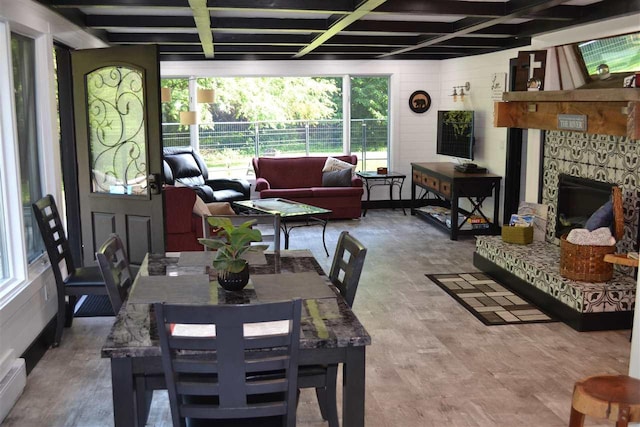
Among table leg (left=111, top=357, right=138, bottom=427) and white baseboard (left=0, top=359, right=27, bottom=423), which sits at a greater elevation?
table leg (left=111, top=357, right=138, bottom=427)

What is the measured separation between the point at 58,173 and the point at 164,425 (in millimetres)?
2442

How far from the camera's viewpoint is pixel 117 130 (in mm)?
5551

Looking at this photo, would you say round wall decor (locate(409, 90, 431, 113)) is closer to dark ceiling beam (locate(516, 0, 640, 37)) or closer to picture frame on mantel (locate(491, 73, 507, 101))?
picture frame on mantel (locate(491, 73, 507, 101))

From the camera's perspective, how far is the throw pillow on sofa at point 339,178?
9.29m

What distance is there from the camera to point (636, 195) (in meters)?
5.08

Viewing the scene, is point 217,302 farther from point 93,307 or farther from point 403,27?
point 403,27

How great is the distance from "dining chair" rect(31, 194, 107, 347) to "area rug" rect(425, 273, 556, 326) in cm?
286

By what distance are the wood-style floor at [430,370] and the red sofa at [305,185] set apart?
10.7 ft

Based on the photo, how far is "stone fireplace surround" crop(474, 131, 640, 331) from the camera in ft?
15.8

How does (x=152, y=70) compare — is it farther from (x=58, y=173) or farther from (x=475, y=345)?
(x=475, y=345)

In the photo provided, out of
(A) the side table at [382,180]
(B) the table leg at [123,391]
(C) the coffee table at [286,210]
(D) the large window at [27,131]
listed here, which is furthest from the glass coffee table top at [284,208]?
(B) the table leg at [123,391]

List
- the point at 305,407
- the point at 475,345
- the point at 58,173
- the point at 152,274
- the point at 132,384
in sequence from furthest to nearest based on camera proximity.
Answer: the point at 58,173 < the point at 475,345 < the point at 305,407 < the point at 152,274 < the point at 132,384

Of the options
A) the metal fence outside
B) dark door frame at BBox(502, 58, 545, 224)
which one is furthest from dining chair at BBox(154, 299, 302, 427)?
the metal fence outside

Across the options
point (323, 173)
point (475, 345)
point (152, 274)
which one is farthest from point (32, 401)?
point (323, 173)
